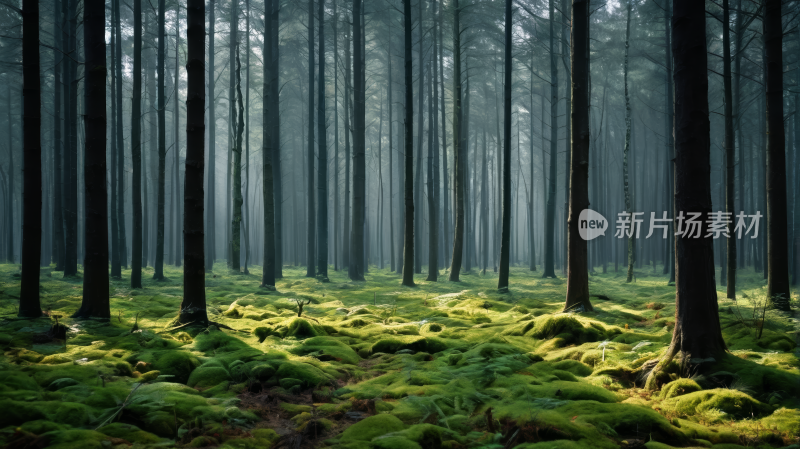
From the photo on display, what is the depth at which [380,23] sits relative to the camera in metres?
23.3

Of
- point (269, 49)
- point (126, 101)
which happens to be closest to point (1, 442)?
point (269, 49)

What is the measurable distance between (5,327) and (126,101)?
111 ft

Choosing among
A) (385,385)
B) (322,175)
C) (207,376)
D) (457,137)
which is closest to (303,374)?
(385,385)

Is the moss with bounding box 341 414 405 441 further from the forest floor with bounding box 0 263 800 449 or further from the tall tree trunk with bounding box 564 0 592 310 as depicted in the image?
the tall tree trunk with bounding box 564 0 592 310

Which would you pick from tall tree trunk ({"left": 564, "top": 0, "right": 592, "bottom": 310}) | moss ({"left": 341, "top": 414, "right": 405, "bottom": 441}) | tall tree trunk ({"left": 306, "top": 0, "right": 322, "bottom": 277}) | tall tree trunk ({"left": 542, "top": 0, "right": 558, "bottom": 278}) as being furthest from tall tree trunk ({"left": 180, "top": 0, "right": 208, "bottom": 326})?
tall tree trunk ({"left": 542, "top": 0, "right": 558, "bottom": 278})

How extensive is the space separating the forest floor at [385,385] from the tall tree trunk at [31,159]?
2.18 ft

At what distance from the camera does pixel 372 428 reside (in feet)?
11.4

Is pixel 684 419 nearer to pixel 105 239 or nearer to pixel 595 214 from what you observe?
pixel 105 239

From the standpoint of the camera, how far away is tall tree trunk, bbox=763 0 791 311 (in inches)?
327

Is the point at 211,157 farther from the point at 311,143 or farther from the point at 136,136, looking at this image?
the point at 136,136

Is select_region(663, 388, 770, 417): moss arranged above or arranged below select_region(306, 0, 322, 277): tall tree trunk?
below

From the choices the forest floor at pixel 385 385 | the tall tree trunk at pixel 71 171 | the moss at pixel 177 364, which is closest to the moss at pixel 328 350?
the forest floor at pixel 385 385

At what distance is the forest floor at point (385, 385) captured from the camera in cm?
335

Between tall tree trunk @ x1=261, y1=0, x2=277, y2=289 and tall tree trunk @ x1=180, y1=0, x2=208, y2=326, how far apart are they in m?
7.20
